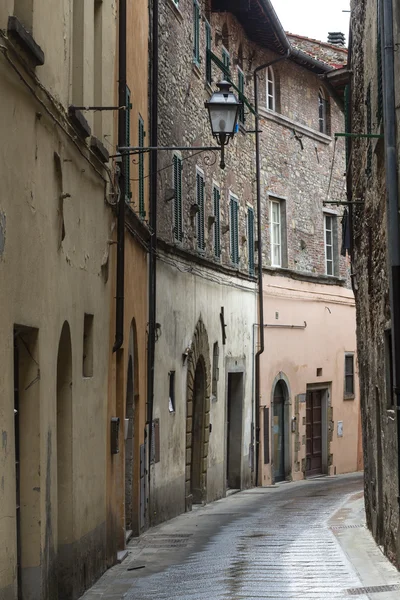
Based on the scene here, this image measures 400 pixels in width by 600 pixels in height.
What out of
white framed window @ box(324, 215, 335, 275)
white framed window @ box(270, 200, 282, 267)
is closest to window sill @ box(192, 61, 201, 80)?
white framed window @ box(270, 200, 282, 267)

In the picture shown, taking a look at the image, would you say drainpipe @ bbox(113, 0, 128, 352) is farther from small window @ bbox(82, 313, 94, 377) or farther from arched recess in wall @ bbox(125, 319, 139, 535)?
arched recess in wall @ bbox(125, 319, 139, 535)

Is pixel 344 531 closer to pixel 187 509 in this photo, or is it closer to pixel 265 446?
pixel 187 509

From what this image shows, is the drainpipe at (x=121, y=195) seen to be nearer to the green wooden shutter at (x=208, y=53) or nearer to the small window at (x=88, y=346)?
the small window at (x=88, y=346)

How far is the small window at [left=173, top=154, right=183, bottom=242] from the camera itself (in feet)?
61.9

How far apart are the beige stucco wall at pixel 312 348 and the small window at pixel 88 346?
15.0 metres

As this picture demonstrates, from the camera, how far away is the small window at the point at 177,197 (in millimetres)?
18859

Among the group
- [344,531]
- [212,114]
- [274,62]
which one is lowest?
[344,531]

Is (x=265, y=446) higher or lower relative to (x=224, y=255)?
lower

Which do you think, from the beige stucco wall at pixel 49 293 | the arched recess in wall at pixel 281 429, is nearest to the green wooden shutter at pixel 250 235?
the arched recess in wall at pixel 281 429

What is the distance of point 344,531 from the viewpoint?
49.2 ft

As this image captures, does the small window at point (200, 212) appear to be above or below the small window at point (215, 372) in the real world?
above

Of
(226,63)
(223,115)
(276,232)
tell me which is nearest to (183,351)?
(226,63)

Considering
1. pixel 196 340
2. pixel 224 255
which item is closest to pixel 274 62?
pixel 224 255

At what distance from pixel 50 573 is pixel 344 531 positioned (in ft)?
22.7
